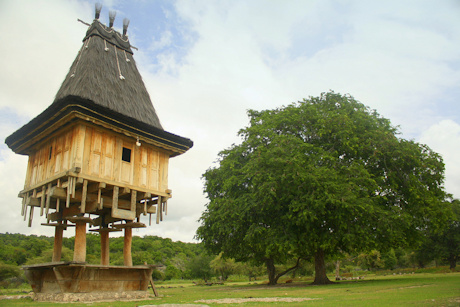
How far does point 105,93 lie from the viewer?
54.0ft

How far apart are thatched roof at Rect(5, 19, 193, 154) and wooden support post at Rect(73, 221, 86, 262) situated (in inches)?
187

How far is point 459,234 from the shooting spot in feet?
155

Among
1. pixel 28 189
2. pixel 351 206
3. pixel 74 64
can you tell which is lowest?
pixel 351 206

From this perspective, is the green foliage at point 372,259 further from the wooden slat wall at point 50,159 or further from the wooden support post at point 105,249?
the wooden slat wall at point 50,159

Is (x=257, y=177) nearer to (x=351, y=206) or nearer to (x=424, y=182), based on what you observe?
(x=351, y=206)

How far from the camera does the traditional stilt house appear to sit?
47.0 ft

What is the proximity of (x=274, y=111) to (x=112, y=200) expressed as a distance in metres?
16.2

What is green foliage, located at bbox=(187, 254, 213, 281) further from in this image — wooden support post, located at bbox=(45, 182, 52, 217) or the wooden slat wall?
wooden support post, located at bbox=(45, 182, 52, 217)

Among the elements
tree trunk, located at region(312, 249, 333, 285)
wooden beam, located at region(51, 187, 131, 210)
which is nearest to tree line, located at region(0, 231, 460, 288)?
tree trunk, located at region(312, 249, 333, 285)

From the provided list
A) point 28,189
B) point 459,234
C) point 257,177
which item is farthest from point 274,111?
point 459,234

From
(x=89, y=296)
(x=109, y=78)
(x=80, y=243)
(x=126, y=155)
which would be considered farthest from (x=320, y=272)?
(x=109, y=78)

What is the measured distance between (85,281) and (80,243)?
1.56 metres

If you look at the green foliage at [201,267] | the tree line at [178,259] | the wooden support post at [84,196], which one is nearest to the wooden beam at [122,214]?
the wooden support post at [84,196]

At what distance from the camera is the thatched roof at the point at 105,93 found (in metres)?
14.8
